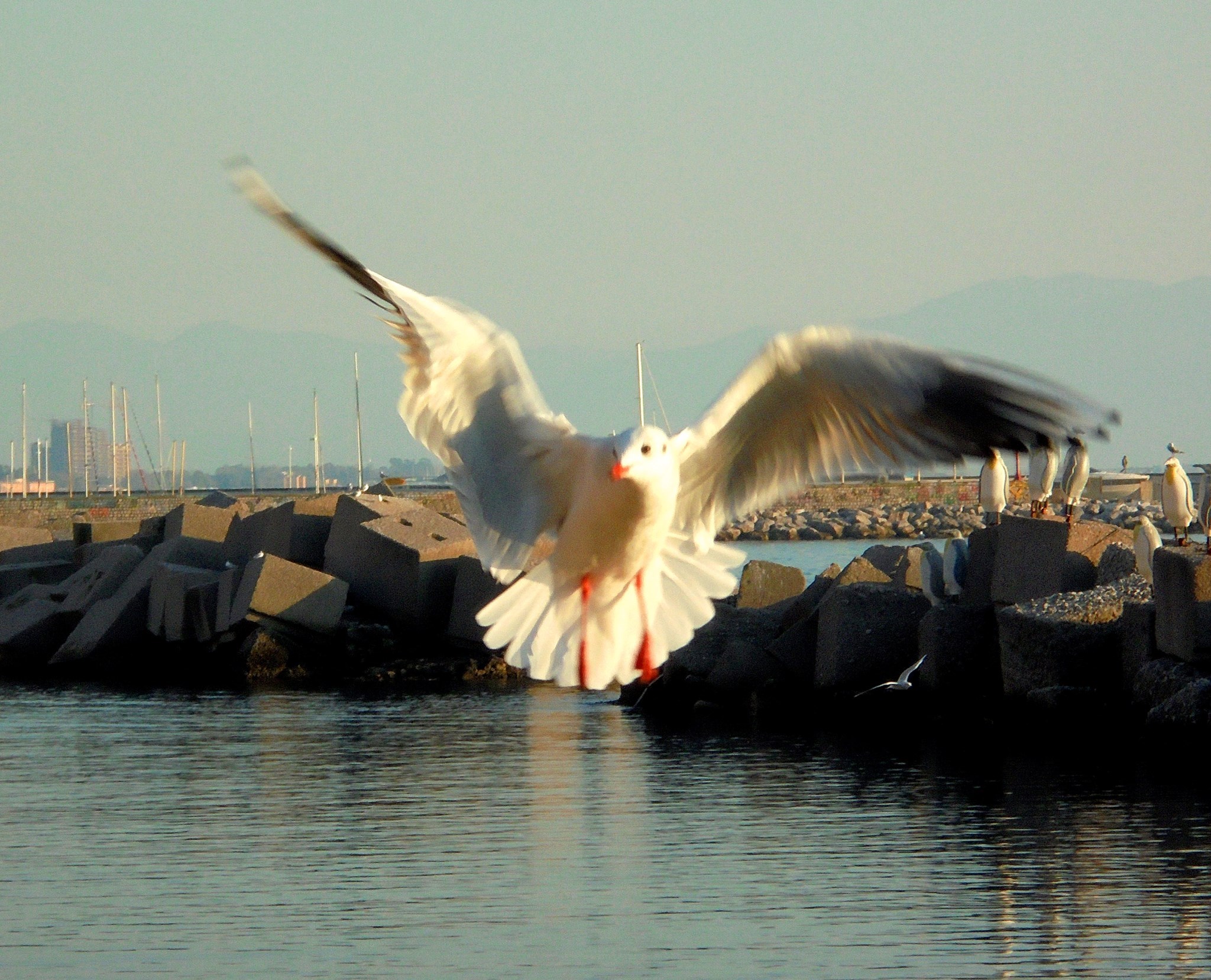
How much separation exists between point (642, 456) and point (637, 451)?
0.04 meters

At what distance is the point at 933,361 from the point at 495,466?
213 cm

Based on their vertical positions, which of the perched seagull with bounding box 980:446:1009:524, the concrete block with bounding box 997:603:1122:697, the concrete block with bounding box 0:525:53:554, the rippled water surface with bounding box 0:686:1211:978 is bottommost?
the rippled water surface with bounding box 0:686:1211:978

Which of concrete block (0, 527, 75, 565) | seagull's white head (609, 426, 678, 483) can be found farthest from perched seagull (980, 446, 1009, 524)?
concrete block (0, 527, 75, 565)

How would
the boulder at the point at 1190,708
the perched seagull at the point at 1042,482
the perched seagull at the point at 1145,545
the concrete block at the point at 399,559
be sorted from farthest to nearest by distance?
the concrete block at the point at 399,559 → the perched seagull at the point at 1042,482 → the perched seagull at the point at 1145,545 → the boulder at the point at 1190,708

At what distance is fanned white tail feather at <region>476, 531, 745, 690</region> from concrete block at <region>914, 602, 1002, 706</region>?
6.92 meters

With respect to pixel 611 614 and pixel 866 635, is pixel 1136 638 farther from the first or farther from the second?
pixel 611 614

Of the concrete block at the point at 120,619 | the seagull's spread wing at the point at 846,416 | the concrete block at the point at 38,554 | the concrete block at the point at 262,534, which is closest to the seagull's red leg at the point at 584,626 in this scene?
the seagull's spread wing at the point at 846,416

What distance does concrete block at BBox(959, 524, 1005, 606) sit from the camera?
17547 millimetres

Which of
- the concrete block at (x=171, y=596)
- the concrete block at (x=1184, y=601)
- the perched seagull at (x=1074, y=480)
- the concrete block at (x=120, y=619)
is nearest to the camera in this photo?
the concrete block at (x=1184, y=601)

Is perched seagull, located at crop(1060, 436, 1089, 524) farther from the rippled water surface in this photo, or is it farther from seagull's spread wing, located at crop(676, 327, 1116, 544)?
seagull's spread wing, located at crop(676, 327, 1116, 544)

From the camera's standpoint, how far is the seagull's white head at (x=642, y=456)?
28.5 ft

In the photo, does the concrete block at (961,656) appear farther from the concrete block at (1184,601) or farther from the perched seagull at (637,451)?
the perched seagull at (637,451)

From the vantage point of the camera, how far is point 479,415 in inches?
356

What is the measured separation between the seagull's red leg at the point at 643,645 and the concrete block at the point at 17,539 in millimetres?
22123
